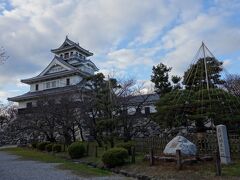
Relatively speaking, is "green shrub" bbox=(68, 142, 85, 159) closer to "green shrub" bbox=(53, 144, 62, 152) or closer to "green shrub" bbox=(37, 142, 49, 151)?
"green shrub" bbox=(53, 144, 62, 152)

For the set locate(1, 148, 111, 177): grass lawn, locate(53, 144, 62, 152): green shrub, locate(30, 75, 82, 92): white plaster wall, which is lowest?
locate(1, 148, 111, 177): grass lawn

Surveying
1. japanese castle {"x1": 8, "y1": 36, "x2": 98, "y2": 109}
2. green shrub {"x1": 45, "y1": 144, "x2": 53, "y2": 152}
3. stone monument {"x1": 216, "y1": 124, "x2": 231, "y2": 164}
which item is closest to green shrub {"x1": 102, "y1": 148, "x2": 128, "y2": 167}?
stone monument {"x1": 216, "y1": 124, "x2": 231, "y2": 164}

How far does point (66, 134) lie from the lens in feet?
87.8

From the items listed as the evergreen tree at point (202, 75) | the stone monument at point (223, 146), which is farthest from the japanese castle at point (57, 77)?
the stone monument at point (223, 146)

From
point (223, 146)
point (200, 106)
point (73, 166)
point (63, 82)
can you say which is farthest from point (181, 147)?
point (63, 82)

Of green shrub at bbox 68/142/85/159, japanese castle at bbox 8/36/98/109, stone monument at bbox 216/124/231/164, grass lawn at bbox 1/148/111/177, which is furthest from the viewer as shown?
japanese castle at bbox 8/36/98/109

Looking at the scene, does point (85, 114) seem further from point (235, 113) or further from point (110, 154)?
point (235, 113)

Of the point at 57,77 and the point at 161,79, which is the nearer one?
the point at 161,79

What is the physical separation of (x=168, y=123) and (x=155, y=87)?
6.80m

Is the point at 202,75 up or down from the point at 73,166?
up

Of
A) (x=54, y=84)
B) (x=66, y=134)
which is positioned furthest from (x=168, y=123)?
(x=54, y=84)

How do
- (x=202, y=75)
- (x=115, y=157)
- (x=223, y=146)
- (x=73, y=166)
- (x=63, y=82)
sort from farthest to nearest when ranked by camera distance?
1. (x=63, y=82)
2. (x=202, y=75)
3. (x=73, y=166)
4. (x=115, y=157)
5. (x=223, y=146)

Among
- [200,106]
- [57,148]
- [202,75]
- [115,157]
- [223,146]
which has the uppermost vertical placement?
[202,75]

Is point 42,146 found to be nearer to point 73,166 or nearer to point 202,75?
point 73,166
